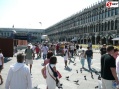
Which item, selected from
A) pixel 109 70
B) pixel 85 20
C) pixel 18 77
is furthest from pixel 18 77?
pixel 85 20

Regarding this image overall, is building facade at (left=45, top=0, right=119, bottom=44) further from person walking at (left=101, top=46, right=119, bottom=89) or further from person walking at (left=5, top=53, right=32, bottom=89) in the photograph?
person walking at (left=5, top=53, right=32, bottom=89)

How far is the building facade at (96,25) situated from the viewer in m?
55.7

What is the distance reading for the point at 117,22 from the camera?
53.0 m

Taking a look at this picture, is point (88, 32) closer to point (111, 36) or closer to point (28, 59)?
point (111, 36)

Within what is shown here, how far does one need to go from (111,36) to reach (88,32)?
1569cm

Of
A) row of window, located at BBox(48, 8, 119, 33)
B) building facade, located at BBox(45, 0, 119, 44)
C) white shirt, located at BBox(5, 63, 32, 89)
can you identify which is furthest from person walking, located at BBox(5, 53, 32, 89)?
row of window, located at BBox(48, 8, 119, 33)

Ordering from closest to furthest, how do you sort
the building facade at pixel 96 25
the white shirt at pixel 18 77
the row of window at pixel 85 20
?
the white shirt at pixel 18 77 → the building facade at pixel 96 25 → the row of window at pixel 85 20

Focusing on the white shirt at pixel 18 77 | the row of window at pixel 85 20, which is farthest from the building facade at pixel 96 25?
the white shirt at pixel 18 77

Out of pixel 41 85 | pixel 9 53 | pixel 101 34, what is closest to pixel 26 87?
pixel 41 85

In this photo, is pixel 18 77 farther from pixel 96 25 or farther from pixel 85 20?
pixel 85 20

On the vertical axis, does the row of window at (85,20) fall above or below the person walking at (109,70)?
above

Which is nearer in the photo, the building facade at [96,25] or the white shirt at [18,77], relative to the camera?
the white shirt at [18,77]

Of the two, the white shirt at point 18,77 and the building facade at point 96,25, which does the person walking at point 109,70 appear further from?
the building facade at point 96,25

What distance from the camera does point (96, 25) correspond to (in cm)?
6506
